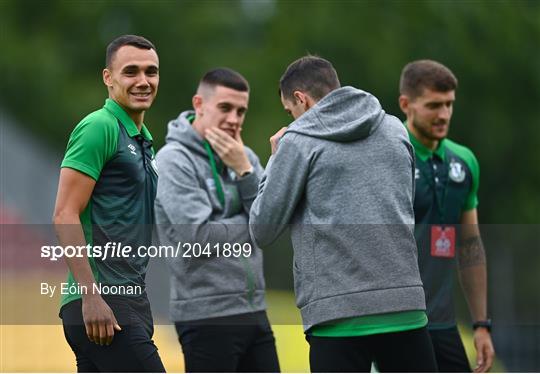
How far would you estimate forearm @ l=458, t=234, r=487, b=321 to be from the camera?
7.56 meters

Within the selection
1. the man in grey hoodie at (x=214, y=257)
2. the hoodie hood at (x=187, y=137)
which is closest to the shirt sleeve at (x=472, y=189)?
the man in grey hoodie at (x=214, y=257)

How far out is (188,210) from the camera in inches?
274

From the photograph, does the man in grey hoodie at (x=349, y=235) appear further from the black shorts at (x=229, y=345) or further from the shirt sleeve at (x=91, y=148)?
the black shorts at (x=229, y=345)

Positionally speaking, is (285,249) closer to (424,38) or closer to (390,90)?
(390,90)

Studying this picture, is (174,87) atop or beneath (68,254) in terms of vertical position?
atop

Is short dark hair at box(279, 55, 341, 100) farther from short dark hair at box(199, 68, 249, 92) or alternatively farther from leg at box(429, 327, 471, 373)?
leg at box(429, 327, 471, 373)

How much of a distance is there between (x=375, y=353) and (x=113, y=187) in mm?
1421

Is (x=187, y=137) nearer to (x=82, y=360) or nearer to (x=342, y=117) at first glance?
(x=342, y=117)

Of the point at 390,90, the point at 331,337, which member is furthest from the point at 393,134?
the point at 390,90

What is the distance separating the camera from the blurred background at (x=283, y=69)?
2098cm

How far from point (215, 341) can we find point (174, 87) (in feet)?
83.8

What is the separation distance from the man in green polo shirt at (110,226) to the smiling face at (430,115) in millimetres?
2150

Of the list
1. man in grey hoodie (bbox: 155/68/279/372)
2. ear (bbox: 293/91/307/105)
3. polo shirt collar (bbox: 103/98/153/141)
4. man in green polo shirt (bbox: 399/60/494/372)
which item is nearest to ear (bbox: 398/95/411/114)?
man in green polo shirt (bbox: 399/60/494/372)

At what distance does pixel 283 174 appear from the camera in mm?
5586
